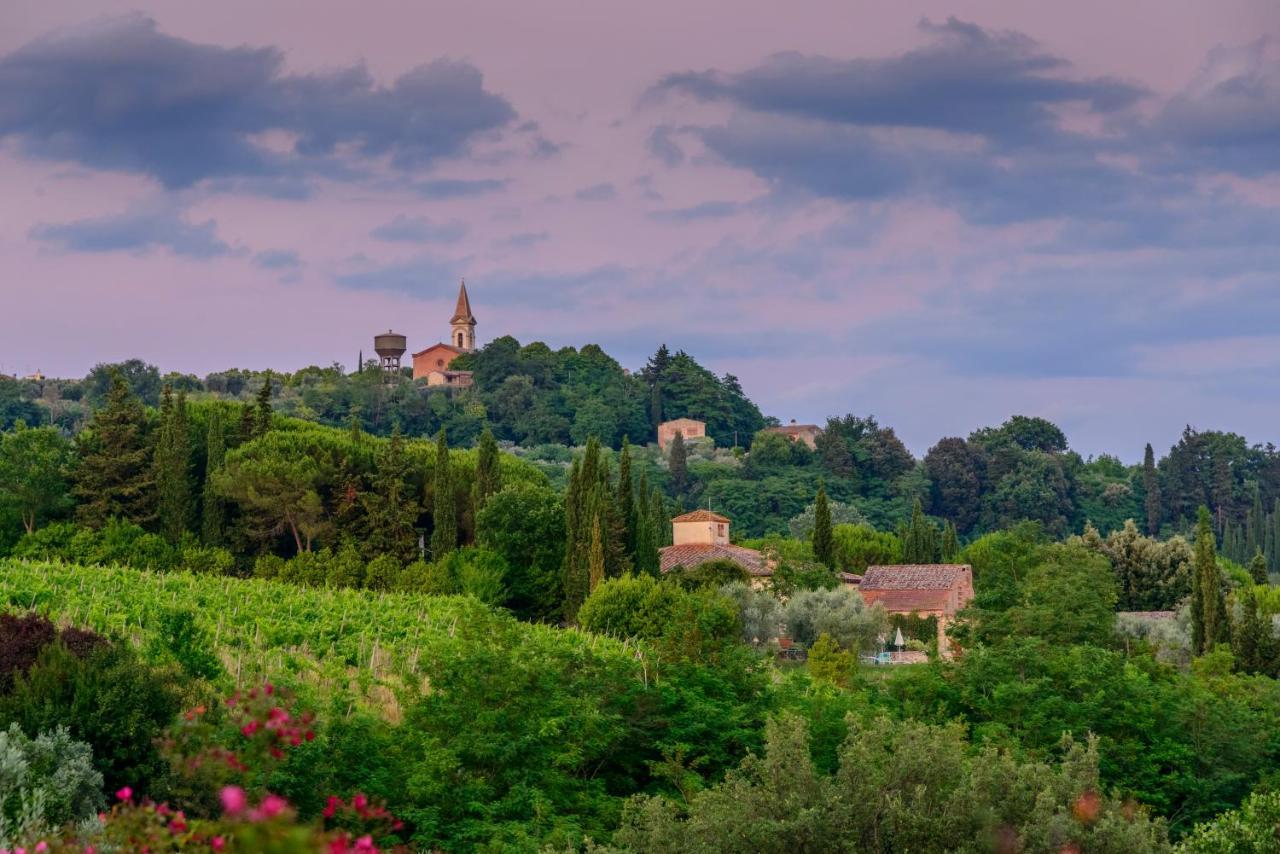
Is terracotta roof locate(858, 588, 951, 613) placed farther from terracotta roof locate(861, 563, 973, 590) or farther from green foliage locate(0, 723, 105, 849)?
green foliage locate(0, 723, 105, 849)

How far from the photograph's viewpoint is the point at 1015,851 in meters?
11.8

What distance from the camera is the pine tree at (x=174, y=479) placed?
45.0m

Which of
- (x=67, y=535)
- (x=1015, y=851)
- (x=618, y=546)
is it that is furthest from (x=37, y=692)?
(x=67, y=535)

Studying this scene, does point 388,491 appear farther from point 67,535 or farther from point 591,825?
point 591,825

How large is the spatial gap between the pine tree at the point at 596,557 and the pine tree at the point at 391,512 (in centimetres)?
672

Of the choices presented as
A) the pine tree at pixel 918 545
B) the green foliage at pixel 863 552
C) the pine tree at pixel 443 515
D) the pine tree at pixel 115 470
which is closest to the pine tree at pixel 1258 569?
the pine tree at pixel 918 545

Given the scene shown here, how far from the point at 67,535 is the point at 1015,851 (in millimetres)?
Answer: 38686

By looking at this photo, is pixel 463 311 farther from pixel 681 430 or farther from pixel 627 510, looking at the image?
pixel 627 510

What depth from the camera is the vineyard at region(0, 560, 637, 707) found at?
22344 millimetres

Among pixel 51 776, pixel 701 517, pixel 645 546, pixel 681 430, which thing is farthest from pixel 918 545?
pixel 681 430

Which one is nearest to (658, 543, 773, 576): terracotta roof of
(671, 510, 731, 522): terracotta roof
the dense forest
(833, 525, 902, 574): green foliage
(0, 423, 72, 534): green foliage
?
the dense forest

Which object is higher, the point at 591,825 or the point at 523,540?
the point at 523,540

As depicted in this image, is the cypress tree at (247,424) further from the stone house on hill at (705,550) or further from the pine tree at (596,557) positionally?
the pine tree at (596,557)

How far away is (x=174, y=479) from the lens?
4503 centimetres
